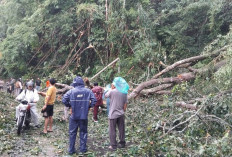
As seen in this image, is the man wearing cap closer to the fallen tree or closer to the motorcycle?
the motorcycle

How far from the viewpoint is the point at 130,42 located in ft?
47.8

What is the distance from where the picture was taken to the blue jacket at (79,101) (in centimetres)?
571

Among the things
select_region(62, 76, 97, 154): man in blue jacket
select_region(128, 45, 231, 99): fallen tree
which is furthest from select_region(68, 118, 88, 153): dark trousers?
select_region(128, 45, 231, 99): fallen tree

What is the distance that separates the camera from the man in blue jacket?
5.71 meters

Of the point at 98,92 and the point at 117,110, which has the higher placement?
the point at 98,92

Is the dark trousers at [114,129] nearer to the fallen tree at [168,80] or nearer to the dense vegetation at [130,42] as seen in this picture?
the dense vegetation at [130,42]

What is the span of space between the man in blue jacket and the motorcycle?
186 cm

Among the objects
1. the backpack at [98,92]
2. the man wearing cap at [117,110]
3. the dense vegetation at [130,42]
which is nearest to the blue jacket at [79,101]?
the man wearing cap at [117,110]

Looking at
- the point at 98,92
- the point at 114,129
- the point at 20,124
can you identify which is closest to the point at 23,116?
the point at 20,124

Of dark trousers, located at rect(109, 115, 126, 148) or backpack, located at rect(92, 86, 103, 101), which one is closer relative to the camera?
dark trousers, located at rect(109, 115, 126, 148)

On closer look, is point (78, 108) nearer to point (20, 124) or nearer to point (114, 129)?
point (114, 129)

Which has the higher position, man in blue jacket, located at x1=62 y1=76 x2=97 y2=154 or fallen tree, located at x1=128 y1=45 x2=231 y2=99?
fallen tree, located at x1=128 y1=45 x2=231 y2=99

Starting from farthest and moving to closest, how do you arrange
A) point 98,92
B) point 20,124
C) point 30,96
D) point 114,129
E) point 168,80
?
point 168,80 → point 98,92 → point 30,96 → point 20,124 → point 114,129

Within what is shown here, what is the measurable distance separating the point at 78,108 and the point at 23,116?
82.7 inches
